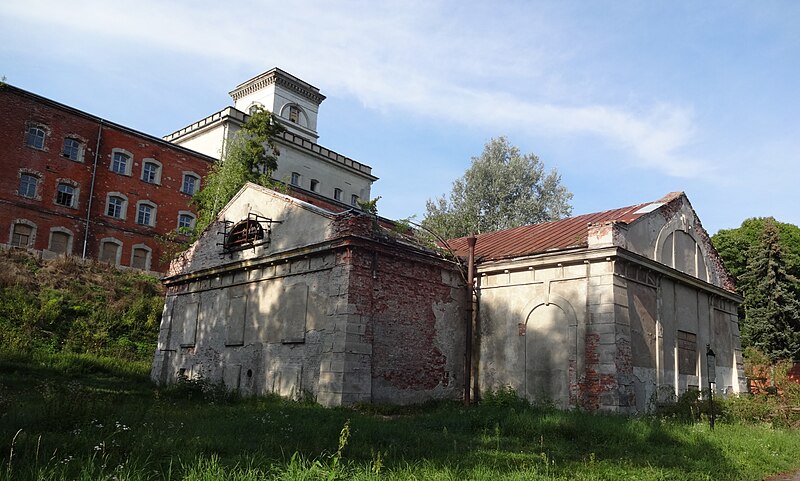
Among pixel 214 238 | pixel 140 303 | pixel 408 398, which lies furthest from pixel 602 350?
pixel 140 303

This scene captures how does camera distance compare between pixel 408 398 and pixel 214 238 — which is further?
pixel 214 238

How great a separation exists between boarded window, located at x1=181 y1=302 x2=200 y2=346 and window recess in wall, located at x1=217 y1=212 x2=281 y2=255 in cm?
243

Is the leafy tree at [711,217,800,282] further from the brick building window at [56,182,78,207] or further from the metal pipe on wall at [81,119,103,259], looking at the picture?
the brick building window at [56,182,78,207]

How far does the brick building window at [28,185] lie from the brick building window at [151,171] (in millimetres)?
5983

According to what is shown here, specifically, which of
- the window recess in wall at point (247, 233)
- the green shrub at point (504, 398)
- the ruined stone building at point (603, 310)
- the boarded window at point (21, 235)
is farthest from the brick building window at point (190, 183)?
the green shrub at point (504, 398)

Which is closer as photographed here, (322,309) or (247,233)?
(322,309)

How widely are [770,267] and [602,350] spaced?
25.8 meters

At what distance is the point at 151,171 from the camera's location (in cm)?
3838

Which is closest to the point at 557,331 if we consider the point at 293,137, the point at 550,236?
the point at 550,236

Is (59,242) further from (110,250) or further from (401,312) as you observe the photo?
(401,312)

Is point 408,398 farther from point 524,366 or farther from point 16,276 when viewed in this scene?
point 16,276

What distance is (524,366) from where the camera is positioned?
54.6ft

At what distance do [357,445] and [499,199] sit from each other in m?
36.8

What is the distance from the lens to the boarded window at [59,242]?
33.8 meters
